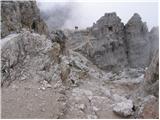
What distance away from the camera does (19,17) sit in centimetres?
2245

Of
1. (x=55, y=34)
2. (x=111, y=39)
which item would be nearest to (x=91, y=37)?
(x=111, y=39)

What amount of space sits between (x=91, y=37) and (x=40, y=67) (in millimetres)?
53238

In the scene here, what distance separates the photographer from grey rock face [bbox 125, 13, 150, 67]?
2731 inches

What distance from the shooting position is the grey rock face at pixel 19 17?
19.8 meters

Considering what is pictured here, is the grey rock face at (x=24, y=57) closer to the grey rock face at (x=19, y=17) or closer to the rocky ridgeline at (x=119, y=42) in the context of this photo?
the grey rock face at (x=19, y=17)

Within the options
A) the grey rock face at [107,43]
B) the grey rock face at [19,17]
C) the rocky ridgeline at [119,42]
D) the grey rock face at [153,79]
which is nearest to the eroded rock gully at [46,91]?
the grey rock face at [153,79]

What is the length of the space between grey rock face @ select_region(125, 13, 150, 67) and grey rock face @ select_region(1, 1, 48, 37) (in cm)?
4523

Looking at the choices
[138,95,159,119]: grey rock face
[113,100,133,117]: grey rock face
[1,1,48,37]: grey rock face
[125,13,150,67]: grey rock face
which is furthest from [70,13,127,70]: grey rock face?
[138,95,159,119]: grey rock face

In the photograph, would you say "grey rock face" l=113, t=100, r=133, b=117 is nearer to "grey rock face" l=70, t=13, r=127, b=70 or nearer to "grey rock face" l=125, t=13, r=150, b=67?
"grey rock face" l=70, t=13, r=127, b=70

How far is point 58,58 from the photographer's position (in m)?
18.3

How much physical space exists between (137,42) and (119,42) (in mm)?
4660

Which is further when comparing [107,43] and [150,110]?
[107,43]

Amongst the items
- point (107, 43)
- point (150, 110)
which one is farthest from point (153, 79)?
point (107, 43)

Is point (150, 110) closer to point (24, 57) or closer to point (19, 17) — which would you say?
point (24, 57)
